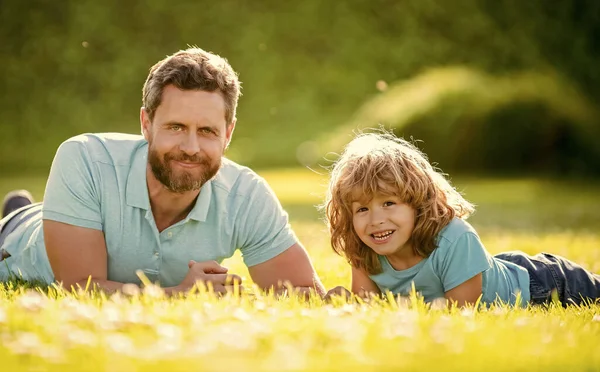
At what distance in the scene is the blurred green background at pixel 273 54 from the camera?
27.0 metres

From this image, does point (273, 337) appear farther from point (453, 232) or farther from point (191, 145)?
point (453, 232)

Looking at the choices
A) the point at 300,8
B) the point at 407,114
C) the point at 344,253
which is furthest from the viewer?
the point at 300,8

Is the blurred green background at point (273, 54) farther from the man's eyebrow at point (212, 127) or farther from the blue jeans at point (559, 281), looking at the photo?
the man's eyebrow at point (212, 127)

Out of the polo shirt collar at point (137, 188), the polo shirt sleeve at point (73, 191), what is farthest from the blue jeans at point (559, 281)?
the polo shirt sleeve at point (73, 191)

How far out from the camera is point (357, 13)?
30547 mm

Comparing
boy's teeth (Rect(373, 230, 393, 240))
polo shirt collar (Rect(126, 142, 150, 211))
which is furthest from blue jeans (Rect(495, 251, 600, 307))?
polo shirt collar (Rect(126, 142, 150, 211))

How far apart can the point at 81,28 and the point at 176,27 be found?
141 inches

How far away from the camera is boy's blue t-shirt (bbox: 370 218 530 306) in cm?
460

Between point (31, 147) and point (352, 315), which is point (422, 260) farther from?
point (31, 147)

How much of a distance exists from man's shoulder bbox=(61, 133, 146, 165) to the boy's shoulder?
6.50 feet

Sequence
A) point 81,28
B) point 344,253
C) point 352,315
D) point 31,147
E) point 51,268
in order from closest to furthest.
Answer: point 352,315 → point 51,268 → point 344,253 → point 31,147 → point 81,28

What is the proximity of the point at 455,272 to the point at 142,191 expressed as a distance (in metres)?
1.93

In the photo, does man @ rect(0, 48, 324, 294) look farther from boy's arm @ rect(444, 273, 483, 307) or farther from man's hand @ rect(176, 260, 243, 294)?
boy's arm @ rect(444, 273, 483, 307)

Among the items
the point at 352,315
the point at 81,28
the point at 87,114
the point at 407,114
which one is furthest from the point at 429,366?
the point at 81,28
